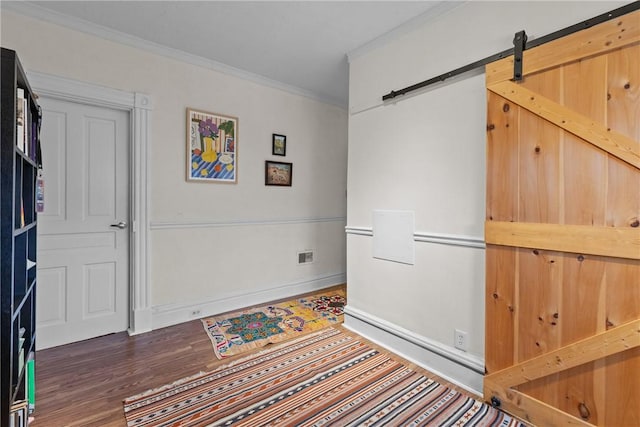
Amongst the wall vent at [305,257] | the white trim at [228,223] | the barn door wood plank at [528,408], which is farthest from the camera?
the wall vent at [305,257]

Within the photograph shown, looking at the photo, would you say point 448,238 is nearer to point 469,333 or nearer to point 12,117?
point 469,333

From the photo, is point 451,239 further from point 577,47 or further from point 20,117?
point 20,117

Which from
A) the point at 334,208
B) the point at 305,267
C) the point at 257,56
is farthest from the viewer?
the point at 334,208

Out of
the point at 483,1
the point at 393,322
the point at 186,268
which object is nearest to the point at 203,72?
the point at 186,268

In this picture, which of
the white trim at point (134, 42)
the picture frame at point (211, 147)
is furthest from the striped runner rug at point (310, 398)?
the white trim at point (134, 42)

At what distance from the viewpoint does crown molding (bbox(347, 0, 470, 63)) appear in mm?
2041

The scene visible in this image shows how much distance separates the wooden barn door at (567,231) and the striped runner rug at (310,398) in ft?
1.12

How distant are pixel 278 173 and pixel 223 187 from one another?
0.70m

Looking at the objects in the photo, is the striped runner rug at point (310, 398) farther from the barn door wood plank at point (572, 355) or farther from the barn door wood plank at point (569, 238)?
the barn door wood plank at point (569, 238)

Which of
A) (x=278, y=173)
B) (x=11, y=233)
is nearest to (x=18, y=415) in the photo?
(x=11, y=233)

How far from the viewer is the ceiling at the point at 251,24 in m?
2.15

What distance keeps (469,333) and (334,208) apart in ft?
8.37

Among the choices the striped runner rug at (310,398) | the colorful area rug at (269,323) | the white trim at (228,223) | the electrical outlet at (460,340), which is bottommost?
the striped runner rug at (310,398)

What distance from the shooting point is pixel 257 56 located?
2.91 meters
